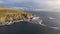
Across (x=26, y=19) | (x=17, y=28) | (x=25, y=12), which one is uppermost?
(x=25, y=12)

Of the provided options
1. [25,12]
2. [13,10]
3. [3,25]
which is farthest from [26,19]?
[3,25]

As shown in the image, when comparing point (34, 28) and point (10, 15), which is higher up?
point (10, 15)

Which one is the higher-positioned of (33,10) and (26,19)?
(33,10)

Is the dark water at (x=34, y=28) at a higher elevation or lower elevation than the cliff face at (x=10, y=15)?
lower

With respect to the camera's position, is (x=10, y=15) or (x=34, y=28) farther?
(x=10, y=15)

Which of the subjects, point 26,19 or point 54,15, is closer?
point 54,15

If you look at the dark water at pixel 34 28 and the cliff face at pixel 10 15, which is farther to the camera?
the cliff face at pixel 10 15

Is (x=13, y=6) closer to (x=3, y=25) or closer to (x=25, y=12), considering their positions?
(x=25, y=12)

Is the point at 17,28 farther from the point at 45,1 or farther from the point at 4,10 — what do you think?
the point at 45,1
